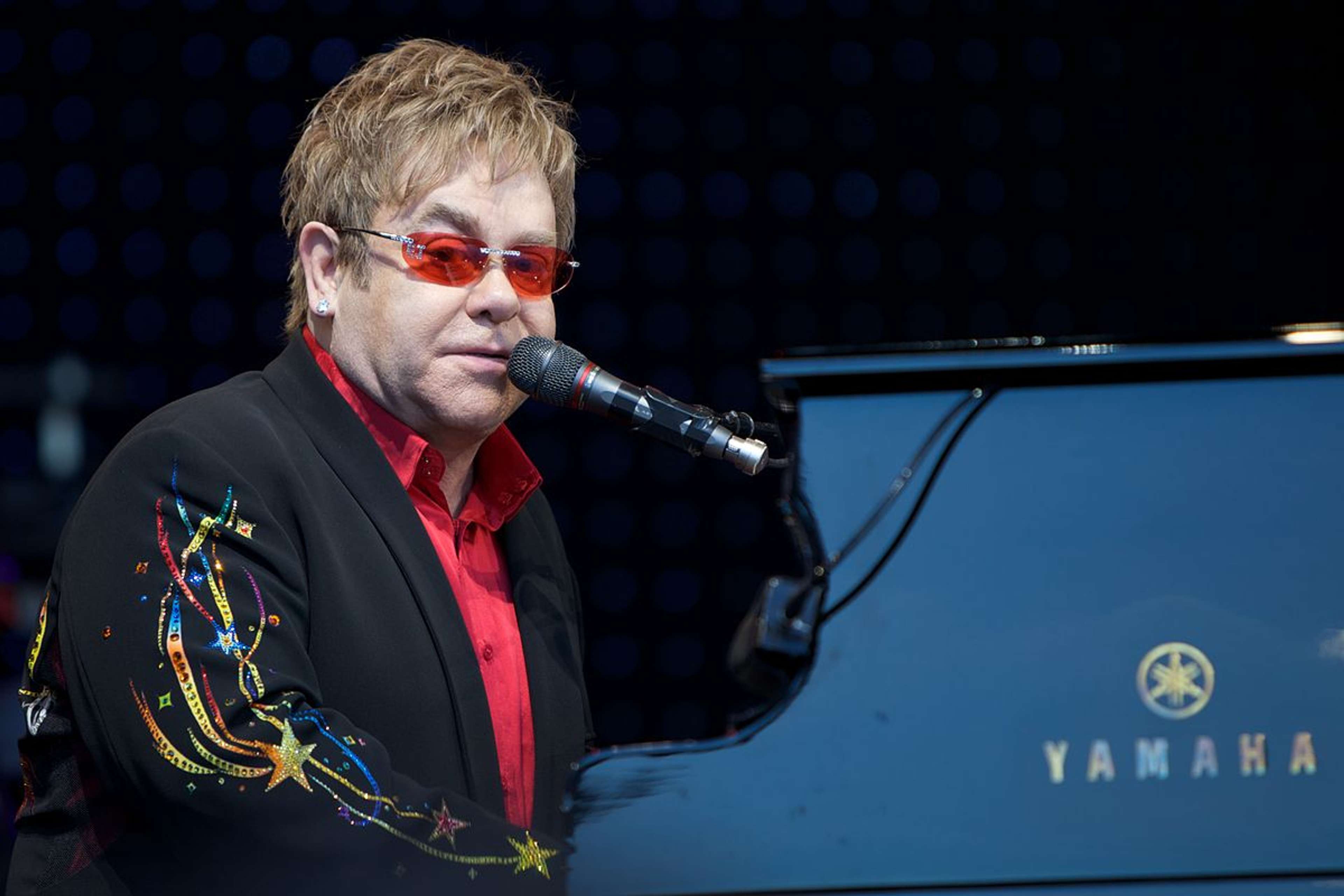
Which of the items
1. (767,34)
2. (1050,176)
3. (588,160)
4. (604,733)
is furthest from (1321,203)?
(604,733)

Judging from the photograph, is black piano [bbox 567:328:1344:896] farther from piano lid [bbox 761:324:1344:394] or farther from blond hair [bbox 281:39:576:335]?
blond hair [bbox 281:39:576:335]

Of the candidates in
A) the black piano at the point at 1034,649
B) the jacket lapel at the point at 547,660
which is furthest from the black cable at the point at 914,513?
the jacket lapel at the point at 547,660

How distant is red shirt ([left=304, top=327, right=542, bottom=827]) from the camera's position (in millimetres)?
1731

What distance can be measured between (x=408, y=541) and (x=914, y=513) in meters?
0.66

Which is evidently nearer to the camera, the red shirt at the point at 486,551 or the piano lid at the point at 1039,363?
the piano lid at the point at 1039,363

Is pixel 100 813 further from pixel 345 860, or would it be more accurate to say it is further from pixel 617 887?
pixel 617 887

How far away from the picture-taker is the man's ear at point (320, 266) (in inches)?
72.2

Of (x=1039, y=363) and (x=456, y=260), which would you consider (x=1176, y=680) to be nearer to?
(x=1039, y=363)

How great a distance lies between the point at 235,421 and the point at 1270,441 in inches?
41.1

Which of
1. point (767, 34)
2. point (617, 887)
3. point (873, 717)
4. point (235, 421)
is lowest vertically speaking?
point (617, 887)

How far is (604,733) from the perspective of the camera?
3195mm

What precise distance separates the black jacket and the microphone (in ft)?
0.77

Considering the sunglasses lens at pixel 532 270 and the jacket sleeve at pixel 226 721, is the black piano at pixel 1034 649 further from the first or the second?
the sunglasses lens at pixel 532 270

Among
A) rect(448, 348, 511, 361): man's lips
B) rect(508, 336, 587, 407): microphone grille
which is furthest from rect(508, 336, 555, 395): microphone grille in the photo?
rect(448, 348, 511, 361): man's lips
